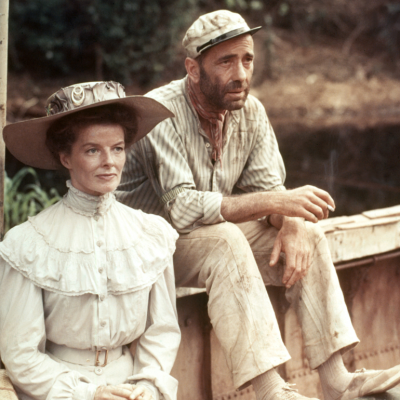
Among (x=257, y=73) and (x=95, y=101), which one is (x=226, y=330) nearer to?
(x=95, y=101)

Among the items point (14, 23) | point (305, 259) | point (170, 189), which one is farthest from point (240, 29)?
point (14, 23)

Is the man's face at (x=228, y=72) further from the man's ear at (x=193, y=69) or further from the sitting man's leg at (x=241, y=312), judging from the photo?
the sitting man's leg at (x=241, y=312)

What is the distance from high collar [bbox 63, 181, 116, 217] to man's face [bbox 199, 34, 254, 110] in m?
0.80

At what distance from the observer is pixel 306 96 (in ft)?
34.7

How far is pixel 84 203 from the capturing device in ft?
6.98

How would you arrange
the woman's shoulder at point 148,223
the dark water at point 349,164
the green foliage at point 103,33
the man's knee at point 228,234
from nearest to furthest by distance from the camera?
the woman's shoulder at point 148,223 → the man's knee at point 228,234 → the dark water at point 349,164 → the green foliage at point 103,33

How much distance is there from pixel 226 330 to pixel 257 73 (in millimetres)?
8660

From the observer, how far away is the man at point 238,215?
2318 mm

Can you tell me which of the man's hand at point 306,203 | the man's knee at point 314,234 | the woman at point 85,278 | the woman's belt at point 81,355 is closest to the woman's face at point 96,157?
the woman at point 85,278

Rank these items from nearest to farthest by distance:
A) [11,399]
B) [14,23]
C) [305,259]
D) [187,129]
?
1. [11,399]
2. [305,259]
3. [187,129]
4. [14,23]

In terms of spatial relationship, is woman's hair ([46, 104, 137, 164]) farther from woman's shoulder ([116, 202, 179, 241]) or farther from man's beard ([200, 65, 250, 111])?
man's beard ([200, 65, 250, 111])

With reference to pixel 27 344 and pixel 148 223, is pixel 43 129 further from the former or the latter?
pixel 27 344

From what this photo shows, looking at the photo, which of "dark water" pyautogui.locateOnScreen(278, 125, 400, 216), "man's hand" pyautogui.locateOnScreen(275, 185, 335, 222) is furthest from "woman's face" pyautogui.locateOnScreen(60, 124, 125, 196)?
"dark water" pyautogui.locateOnScreen(278, 125, 400, 216)

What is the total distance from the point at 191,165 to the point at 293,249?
1.92ft
